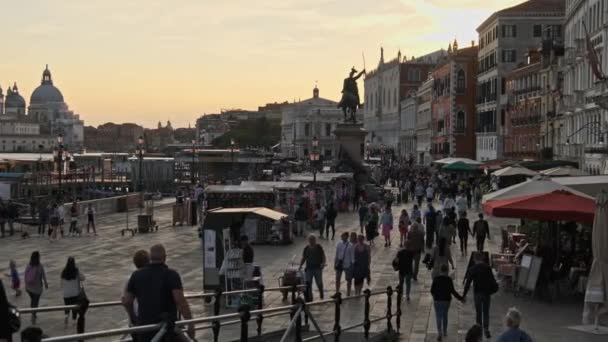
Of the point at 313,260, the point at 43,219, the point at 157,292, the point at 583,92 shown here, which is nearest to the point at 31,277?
the point at 313,260

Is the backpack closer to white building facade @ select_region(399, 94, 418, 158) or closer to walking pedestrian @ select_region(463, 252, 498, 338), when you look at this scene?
walking pedestrian @ select_region(463, 252, 498, 338)

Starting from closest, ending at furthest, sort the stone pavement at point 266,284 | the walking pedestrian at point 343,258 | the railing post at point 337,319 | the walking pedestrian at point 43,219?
the railing post at point 337,319, the stone pavement at point 266,284, the walking pedestrian at point 343,258, the walking pedestrian at point 43,219

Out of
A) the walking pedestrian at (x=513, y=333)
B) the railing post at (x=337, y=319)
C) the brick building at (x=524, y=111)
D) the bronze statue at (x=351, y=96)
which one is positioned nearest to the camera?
the walking pedestrian at (x=513, y=333)

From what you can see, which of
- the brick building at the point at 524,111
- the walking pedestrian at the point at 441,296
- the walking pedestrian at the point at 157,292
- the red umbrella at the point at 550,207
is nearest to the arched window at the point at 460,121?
the brick building at the point at 524,111

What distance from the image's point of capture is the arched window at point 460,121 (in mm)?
93688

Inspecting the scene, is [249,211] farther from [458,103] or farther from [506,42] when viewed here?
[458,103]

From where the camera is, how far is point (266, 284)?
71.6 ft

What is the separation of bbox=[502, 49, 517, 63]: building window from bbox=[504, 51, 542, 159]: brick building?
125 inches

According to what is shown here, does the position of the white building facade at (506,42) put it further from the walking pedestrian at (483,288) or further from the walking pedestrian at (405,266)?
the walking pedestrian at (483,288)

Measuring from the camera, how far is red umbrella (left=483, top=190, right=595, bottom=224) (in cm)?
1762

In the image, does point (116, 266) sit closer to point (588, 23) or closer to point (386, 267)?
point (386, 267)

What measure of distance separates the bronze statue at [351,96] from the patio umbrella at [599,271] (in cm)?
5020

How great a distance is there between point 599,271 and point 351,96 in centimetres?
5263

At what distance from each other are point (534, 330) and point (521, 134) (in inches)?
2232
